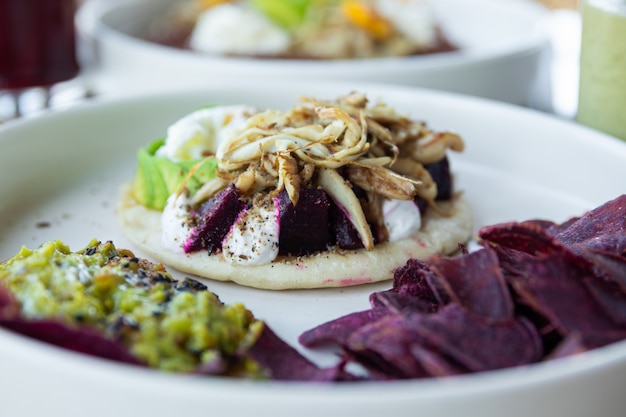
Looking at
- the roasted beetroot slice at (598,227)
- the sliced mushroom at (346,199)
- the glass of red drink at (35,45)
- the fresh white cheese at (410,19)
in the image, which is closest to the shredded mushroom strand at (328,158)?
the sliced mushroom at (346,199)

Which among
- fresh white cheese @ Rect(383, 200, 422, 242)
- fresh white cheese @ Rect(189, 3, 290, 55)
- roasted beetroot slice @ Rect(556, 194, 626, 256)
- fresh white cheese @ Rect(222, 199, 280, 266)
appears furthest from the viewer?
fresh white cheese @ Rect(189, 3, 290, 55)

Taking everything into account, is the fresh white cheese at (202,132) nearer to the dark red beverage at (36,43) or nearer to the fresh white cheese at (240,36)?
the dark red beverage at (36,43)

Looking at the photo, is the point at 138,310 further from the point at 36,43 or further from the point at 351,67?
the point at 36,43

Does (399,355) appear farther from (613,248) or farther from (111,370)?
(613,248)

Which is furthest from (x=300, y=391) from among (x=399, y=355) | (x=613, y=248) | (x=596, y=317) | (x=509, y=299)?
(x=613, y=248)

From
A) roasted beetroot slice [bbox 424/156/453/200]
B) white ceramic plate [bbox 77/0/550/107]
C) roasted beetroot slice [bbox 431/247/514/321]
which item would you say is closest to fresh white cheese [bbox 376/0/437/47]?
white ceramic plate [bbox 77/0/550/107]

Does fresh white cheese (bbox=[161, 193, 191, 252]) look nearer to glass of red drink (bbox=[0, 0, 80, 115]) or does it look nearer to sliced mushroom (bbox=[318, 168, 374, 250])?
sliced mushroom (bbox=[318, 168, 374, 250])
